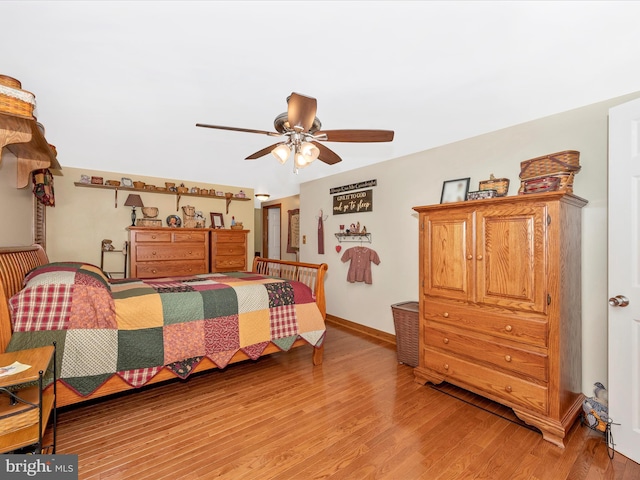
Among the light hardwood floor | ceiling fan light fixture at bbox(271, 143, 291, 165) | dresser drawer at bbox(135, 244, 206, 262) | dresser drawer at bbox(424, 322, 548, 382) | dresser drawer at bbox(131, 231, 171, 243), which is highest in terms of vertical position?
ceiling fan light fixture at bbox(271, 143, 291, 165)

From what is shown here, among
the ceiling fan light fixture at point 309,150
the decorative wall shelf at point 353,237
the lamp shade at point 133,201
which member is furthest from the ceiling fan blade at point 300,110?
the lamp shade at point 133,201

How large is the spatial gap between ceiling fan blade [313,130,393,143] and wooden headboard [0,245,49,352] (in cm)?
222

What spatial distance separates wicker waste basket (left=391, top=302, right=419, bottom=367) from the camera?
9.80 ft

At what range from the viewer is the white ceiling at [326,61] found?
5.16 feet

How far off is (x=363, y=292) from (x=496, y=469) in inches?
103

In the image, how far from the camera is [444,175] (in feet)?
10.6

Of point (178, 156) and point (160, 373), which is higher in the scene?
point (178, 156)

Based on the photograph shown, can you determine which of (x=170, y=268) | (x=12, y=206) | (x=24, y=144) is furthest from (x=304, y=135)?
(x=170, y=268)

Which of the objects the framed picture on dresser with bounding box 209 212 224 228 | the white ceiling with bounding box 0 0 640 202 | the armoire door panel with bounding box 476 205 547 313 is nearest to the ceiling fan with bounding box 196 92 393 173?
the white ceiling with bounding box 0 0 640 202

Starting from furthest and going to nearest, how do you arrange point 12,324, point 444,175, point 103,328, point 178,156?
point 178,156, point 444,175, point 103,328, point 12,324

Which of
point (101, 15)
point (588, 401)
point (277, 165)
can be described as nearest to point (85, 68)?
point (101, 15)

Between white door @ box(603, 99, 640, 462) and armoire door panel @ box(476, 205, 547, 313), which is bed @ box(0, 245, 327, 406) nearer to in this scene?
armoire door panel @ box(476, 205, 547, 313)

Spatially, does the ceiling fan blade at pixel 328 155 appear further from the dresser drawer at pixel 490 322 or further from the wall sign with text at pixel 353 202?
the dresser drawer at pixel 490 322

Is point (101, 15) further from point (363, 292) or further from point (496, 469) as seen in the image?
point (363, 292)
